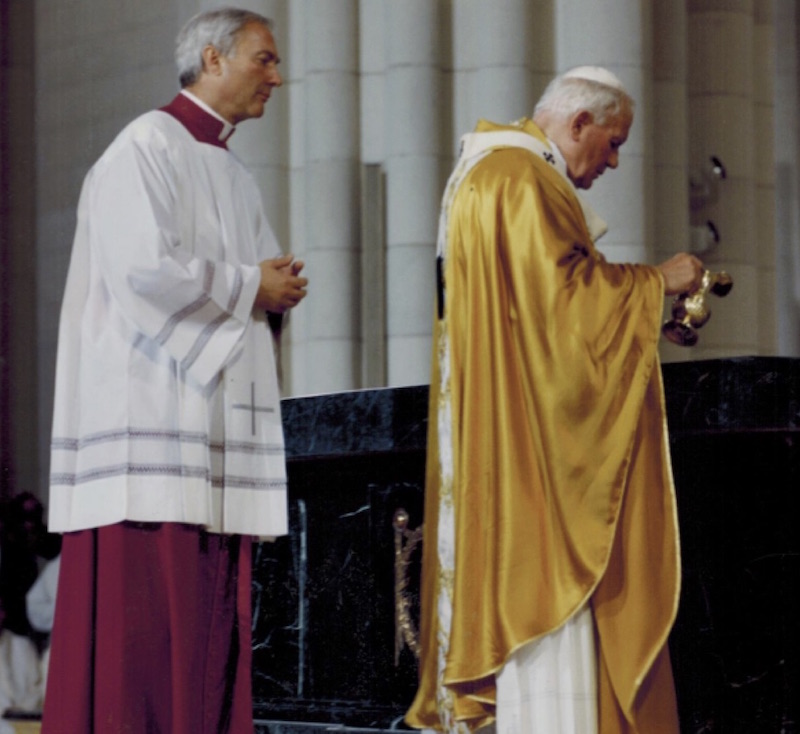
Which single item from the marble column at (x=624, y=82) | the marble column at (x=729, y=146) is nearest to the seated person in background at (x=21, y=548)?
the marble column at (x=624, y=82)

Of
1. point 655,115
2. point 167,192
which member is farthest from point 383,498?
point 655,115

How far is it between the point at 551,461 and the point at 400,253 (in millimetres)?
2964

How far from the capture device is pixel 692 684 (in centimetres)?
518

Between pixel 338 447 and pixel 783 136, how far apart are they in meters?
5.85

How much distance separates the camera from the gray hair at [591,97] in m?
5.02

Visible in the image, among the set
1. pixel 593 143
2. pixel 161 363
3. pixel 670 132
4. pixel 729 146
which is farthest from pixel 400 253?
pixel 161 363

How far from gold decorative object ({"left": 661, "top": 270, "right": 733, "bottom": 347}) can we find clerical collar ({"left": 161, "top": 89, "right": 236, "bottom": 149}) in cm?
120

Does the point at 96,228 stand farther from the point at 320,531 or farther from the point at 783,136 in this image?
the point at 783,136

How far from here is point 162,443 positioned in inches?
180

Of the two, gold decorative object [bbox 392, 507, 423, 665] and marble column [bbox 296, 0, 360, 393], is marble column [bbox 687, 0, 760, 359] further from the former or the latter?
gold decorative object [bbox 392, 507, 423, 665]

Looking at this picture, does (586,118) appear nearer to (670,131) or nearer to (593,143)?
(593,143)

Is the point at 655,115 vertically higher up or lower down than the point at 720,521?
higher up

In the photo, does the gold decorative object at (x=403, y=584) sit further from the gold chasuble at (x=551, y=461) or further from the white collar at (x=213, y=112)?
the white collar at (x=213, y=112)

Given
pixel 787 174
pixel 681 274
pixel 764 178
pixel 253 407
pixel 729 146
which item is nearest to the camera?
pixel 253 407
